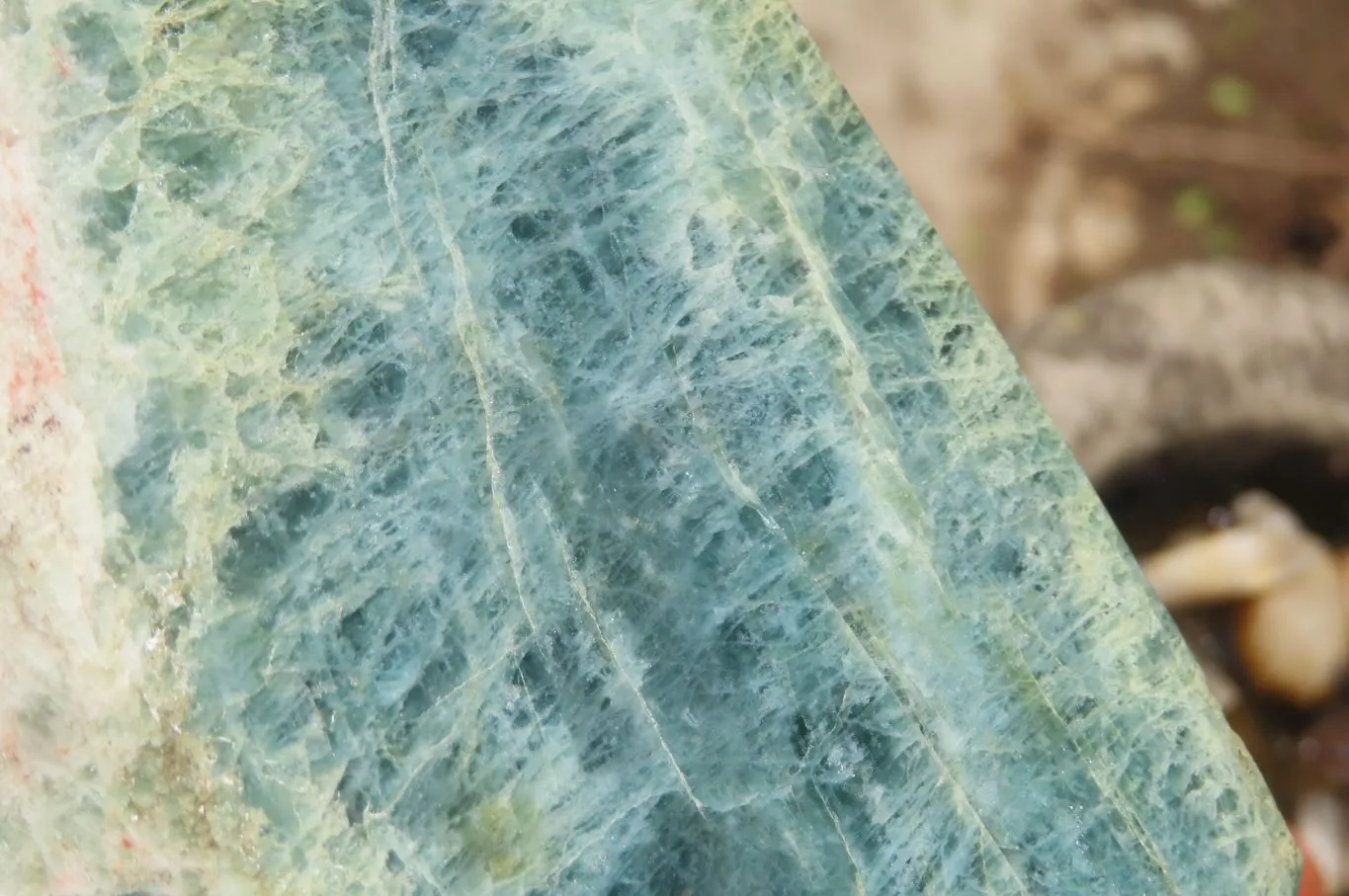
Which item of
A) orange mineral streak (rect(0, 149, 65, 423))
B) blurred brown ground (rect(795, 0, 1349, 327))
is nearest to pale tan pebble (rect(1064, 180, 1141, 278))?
blurred brown ground (rect(795, 0, 1349, 327))

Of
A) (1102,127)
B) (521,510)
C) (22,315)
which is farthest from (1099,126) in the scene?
(22,315)

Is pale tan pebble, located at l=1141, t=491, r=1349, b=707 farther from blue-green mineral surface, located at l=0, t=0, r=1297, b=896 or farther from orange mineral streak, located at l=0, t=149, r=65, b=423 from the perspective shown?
orange mineral streak, located at l=0, t=149, r=65, b=423

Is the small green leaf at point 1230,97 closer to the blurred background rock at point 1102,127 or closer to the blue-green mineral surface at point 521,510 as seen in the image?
the blurred background rock at point 1102,127

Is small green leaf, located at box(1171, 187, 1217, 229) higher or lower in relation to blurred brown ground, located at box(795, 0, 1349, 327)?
lower

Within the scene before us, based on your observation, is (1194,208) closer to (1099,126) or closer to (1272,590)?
(1099,126)

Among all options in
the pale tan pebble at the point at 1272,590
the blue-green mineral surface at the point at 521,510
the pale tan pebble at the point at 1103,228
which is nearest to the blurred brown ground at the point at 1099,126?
the pale tan pebble at the point at 1103,228

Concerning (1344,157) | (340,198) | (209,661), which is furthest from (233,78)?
(1344,157)
